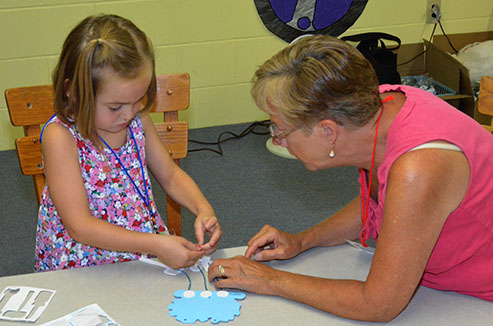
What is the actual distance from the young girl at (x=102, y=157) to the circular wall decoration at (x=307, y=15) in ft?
7.19

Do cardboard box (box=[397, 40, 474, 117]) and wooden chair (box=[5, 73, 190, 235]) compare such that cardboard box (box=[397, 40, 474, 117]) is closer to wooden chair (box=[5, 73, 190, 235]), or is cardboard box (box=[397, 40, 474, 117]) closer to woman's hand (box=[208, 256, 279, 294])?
wooden chair (box=[5, 73, 190, 235])

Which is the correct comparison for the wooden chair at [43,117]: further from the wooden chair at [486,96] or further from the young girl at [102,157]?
the wooden chair at [486,96]

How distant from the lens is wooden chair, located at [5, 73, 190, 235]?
1.62 meters

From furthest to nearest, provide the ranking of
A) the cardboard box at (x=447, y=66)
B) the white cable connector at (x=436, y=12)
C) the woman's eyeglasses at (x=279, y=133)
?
the white cable connector at (x=436, y=12) → the cardboard box at (x=447, y=66) → the woman's eyeglasses at (x=279, y=133)

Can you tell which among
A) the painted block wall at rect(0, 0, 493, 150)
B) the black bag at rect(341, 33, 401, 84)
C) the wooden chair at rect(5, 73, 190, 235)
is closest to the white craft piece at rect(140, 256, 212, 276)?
the wooden chair at rect(5, 73, 190, 235)

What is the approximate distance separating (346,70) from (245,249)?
52cm

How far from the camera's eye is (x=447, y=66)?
3.66 m

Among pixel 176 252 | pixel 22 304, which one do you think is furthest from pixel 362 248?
pixel 22 304

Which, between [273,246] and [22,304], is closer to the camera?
[22,304]

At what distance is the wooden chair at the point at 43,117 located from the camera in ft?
5.32

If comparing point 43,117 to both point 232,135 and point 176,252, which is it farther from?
point 232,135

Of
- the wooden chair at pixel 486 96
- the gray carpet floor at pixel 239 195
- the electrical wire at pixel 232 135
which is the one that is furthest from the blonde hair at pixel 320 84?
the electrical wire at pixel 232 135

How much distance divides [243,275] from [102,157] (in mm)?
561

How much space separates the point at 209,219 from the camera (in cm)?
156
